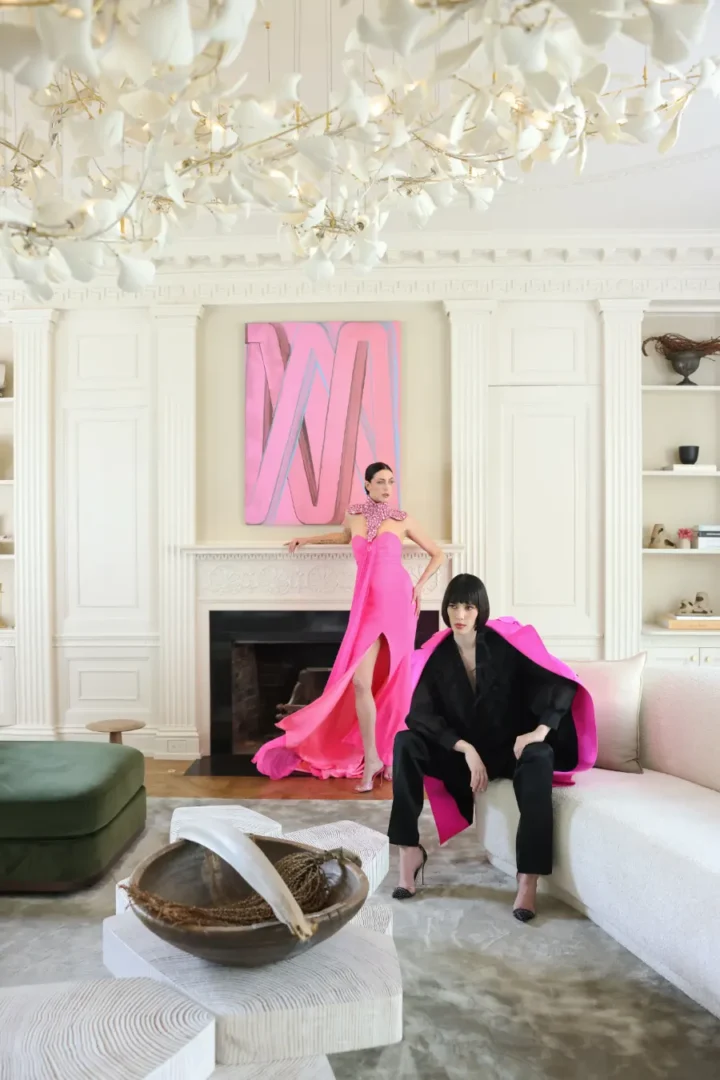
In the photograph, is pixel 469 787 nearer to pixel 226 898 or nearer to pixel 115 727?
pixel 226 898

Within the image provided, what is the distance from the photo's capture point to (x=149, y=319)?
16.3ft

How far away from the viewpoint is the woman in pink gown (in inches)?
173

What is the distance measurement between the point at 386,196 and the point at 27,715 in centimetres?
394

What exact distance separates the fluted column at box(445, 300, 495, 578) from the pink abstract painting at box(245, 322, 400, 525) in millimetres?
336

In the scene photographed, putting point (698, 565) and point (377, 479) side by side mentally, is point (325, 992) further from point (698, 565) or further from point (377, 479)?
point (698, 565)

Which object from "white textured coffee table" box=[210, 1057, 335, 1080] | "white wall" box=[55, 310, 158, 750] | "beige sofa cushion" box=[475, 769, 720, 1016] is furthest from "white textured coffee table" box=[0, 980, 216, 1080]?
"white wall" box=[55, 310, 158, 750]

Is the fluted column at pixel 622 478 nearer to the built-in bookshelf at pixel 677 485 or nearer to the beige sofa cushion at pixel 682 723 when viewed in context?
the built-in bookshelf at pixel 677 485

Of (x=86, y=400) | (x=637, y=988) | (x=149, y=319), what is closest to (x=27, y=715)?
(x=86, y=400)

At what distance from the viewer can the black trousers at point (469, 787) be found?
2.73m

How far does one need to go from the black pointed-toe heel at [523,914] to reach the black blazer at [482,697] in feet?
1.70

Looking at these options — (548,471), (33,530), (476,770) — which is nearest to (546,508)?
(548,471)

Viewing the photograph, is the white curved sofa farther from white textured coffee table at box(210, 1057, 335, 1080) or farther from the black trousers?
white textured coffee table at box(210, 1057, 335, 1080)

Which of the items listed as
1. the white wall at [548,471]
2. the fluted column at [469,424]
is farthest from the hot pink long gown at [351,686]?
the white wall at [548,471]

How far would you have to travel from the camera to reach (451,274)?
485cm
